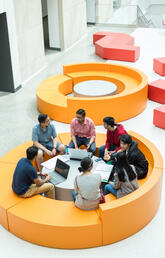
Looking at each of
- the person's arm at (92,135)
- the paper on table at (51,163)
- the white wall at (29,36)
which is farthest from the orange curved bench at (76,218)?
the white wall at (29,36)

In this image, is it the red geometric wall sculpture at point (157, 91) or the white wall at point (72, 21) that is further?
the white wall at point (72, 21)

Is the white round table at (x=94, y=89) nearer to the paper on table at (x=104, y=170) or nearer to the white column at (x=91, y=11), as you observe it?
the paper on table at (x=104, y=170)

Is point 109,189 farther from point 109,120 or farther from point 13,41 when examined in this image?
point 13,41

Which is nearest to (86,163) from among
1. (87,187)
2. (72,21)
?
(87,187)

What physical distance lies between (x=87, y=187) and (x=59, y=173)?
1.32 meters

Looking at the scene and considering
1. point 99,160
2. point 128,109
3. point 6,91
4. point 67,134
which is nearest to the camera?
point 99,160

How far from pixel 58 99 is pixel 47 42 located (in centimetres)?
832

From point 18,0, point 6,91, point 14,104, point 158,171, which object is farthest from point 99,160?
point 18,0

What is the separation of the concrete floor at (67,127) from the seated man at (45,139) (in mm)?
1502

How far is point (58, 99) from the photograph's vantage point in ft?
33.6

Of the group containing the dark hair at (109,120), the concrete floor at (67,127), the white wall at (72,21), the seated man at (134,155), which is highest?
the white wall at (72,21)

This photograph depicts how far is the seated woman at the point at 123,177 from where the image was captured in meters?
5.67

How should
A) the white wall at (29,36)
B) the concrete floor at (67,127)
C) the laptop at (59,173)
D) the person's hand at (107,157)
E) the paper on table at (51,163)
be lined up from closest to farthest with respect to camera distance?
the concrete floor at (67,127) < the laptop at (59,173) < the paper on table at (51,163) < the person's hand at (107,157) < the white wall at (29,36)

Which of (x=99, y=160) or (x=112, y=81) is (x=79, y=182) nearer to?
(x=99, y=160)
